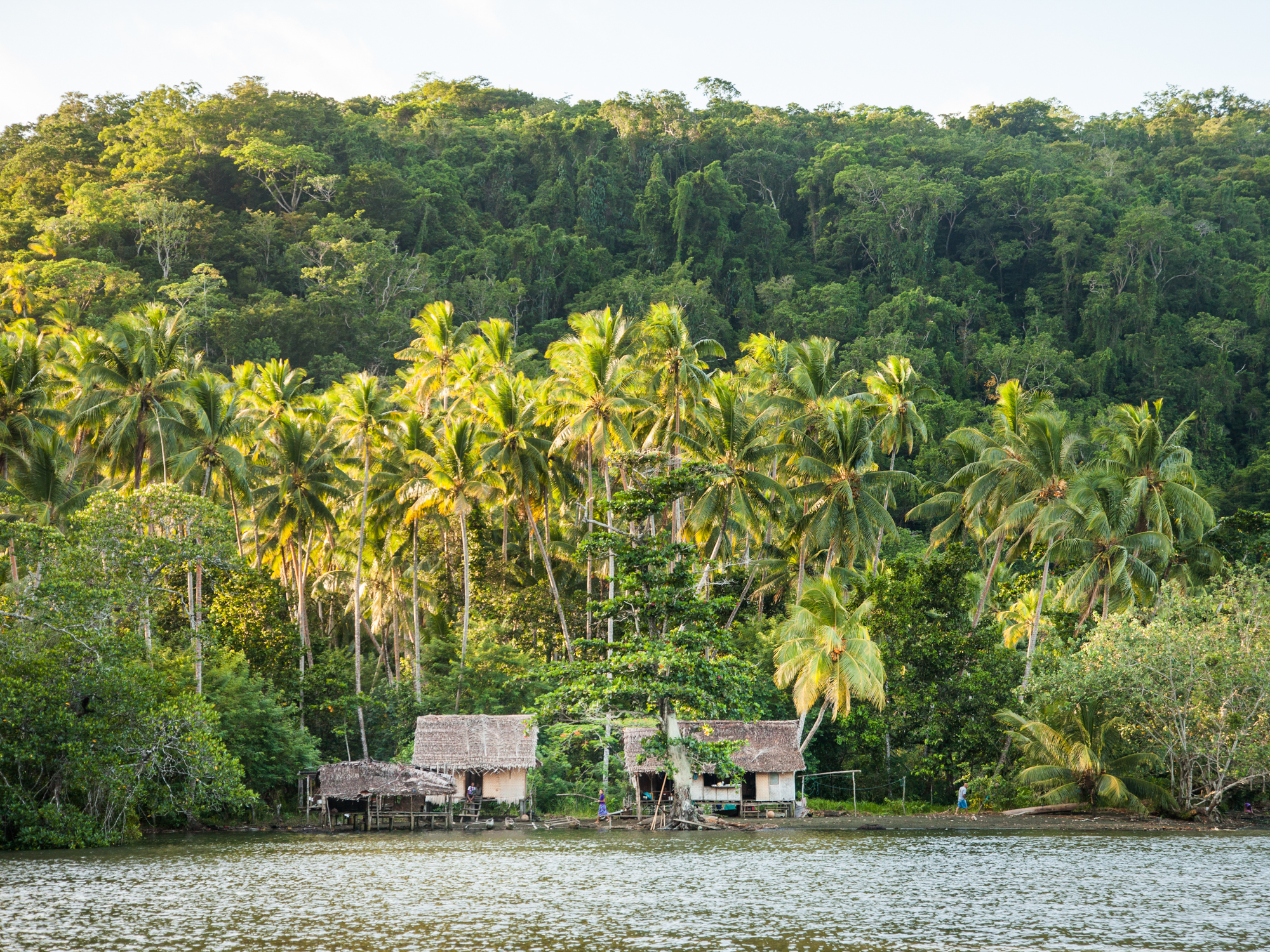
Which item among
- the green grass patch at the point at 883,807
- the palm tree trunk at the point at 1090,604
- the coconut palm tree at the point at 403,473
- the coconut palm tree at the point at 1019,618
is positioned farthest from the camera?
the coconut palm tree at the point at 1019,618

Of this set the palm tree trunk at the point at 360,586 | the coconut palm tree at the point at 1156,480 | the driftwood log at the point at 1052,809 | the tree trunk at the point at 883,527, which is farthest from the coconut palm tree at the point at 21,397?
the coconut palm tree at the point at 1156,480

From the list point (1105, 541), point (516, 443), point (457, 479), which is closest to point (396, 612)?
point (457, 479)

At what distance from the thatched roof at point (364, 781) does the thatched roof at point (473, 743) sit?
1.93 m

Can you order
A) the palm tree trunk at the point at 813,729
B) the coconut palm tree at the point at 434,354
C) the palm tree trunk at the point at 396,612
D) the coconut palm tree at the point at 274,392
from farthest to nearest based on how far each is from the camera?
1. the palm tree trunk at the point at 396,612
2. the coconut palm tree at the point at 434,354
3. the coconut palm tree at the point at 274,392
4. the palm tree trunk at the point at 813,729

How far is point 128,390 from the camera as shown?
3303 cm

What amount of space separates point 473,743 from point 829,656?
10.2 metres

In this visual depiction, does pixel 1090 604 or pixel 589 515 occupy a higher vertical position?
pixel 589 515

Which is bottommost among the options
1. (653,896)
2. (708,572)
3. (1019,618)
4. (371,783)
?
(653,896)

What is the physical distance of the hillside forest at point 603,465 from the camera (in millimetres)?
27953

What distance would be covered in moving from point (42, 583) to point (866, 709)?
72.3ft

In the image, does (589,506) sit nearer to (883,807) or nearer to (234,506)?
(234,506)

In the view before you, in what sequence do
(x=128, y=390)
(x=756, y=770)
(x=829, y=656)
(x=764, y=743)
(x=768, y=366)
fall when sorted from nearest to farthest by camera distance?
(x=829, y=656), (x=128, y=390), (x=756, y=770), (x=764, y=743), (x=768, y=366)

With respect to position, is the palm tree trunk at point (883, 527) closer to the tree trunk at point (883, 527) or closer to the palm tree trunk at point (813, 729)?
the tree trunk at point (883, 527)

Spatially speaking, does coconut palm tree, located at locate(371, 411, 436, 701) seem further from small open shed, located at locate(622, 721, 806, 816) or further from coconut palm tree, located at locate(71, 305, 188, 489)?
small open shed, located at locate(622, 721, 806, 816)
